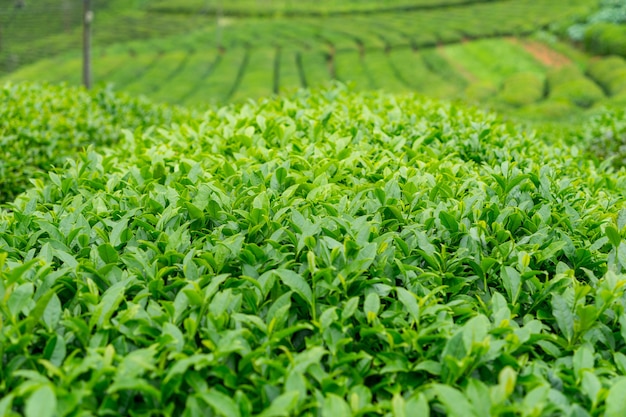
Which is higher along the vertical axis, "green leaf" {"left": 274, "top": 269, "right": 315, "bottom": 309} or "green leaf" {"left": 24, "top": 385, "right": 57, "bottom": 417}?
"green leaf" {"left": 274, "top": 269, "right": 315, "bottom": 309}

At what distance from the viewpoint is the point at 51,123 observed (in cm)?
517

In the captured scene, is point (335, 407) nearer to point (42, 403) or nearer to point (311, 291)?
point (311, 291)

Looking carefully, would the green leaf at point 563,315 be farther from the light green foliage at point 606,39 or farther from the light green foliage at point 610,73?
the light green foliage at point 606,39

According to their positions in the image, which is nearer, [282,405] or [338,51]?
[282,405]

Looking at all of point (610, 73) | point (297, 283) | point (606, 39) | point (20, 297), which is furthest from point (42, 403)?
point (606, 39)

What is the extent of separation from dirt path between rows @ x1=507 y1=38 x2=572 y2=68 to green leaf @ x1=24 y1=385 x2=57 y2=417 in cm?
3448

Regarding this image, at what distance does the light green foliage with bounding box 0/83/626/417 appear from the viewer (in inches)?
61.3

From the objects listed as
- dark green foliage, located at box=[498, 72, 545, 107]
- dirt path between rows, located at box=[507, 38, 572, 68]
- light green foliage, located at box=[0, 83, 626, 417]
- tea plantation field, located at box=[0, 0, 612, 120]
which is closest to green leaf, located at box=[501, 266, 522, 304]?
light green foliage, located at box=[0, 83, 626, 417]

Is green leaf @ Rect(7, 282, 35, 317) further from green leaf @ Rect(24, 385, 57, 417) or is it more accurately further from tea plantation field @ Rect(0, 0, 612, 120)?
Answer: tea plantation field @ Rect(0, 0, 612, 120)

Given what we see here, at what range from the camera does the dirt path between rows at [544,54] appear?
3250 centimetres

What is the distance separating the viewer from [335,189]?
2701mm

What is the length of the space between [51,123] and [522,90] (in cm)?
2276

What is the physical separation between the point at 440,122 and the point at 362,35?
37.1m

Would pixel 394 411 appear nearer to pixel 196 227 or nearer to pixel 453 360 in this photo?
pixel 453 360
